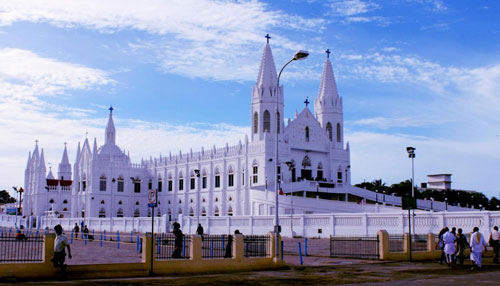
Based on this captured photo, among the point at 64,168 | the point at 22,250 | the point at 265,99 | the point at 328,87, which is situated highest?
the point at 328,87

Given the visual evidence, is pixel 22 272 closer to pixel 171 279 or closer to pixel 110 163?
pixel 171 279

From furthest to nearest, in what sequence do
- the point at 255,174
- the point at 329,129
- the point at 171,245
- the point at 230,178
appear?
the point at 329,129 → the point at 230,178 → the point at 255,174 → the point at 171,245

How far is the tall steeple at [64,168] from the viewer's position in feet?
421

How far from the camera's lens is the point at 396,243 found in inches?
1078

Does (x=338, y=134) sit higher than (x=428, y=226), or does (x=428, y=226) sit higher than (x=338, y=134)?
(x=338, y=134)

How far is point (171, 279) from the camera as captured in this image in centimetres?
1823

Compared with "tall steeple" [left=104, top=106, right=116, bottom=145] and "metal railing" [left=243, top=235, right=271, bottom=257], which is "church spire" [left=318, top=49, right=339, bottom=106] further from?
"metal railing" [left=243, top=235, right=271, bottom=257]

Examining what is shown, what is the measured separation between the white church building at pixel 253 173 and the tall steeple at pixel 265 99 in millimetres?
127

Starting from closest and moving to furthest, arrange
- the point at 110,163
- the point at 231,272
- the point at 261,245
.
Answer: the point at 231,272
the point at 261,245
the point at 110,163

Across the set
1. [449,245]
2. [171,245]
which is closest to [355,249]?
[449,245]

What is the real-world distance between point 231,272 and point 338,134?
62.8 m

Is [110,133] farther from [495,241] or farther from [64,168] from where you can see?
[495,241]

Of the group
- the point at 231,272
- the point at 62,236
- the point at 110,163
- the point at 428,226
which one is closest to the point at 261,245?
the point at 231,272

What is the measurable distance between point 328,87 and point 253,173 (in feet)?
61.9
